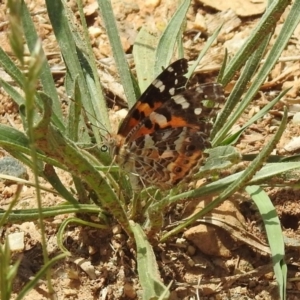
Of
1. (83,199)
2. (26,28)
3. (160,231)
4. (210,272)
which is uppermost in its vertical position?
(26,28)

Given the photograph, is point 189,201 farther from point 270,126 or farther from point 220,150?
point 270,126

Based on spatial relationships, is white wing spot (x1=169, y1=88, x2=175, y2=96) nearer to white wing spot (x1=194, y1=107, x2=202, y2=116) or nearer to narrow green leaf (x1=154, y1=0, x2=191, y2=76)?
white wing spot (x1=194, y1=107, x2=202, y2=116)

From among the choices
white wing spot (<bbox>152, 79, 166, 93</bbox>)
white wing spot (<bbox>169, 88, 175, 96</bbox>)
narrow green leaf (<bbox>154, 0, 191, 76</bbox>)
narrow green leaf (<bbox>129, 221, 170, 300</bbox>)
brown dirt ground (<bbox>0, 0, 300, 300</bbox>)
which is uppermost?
narrow green leaf (<bbox>154, 0, 191, 76</bbox>)

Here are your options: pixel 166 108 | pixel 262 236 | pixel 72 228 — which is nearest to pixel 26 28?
pixel 166 108

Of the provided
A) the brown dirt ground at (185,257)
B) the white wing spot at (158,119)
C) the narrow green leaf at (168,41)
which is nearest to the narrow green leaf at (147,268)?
the brown dirt ground at (185,257)

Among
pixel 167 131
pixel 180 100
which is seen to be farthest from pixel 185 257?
pixel 180 100

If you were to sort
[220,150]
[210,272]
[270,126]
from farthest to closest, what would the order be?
[270,126] → [210,272] → [220,150]

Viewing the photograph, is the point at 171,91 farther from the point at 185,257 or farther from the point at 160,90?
the point at 185,257

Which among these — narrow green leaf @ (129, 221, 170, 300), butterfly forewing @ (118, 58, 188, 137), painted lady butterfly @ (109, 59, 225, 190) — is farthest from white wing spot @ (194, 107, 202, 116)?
narrow green leaf @ (129, 221, 170, 300)
